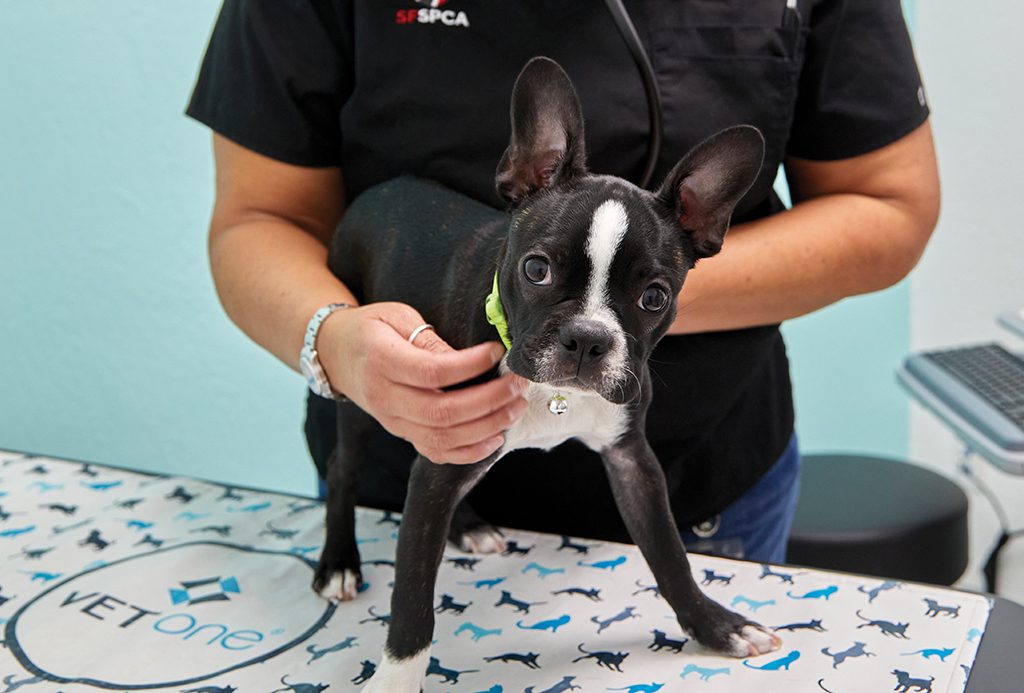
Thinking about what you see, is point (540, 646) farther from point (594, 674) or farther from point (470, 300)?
point (470, 300)

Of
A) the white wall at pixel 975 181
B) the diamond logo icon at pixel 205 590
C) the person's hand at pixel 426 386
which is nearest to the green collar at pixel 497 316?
the person's hand at pixel 426 386

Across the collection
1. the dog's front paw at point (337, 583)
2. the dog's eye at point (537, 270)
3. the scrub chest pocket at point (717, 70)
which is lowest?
the dog's front paw at point (337, 583)

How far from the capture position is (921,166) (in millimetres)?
1405

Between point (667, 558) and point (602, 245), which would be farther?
point (667, 558)

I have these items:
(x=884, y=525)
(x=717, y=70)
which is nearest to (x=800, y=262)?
(x=717, y=70)

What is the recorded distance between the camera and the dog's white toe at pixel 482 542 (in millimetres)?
1373

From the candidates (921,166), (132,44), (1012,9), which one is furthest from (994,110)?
(132,44)

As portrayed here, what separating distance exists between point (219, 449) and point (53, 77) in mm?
1046

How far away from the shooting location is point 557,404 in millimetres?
1048

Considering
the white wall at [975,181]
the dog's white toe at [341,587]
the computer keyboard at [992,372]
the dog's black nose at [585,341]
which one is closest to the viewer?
the dog's black nose at [585,341]

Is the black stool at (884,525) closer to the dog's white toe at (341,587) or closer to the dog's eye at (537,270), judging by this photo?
the dog's white toe at (341,587)

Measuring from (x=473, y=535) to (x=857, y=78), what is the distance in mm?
760

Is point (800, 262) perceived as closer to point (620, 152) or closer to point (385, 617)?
point (620, 152)

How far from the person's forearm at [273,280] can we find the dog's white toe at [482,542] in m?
0.31
